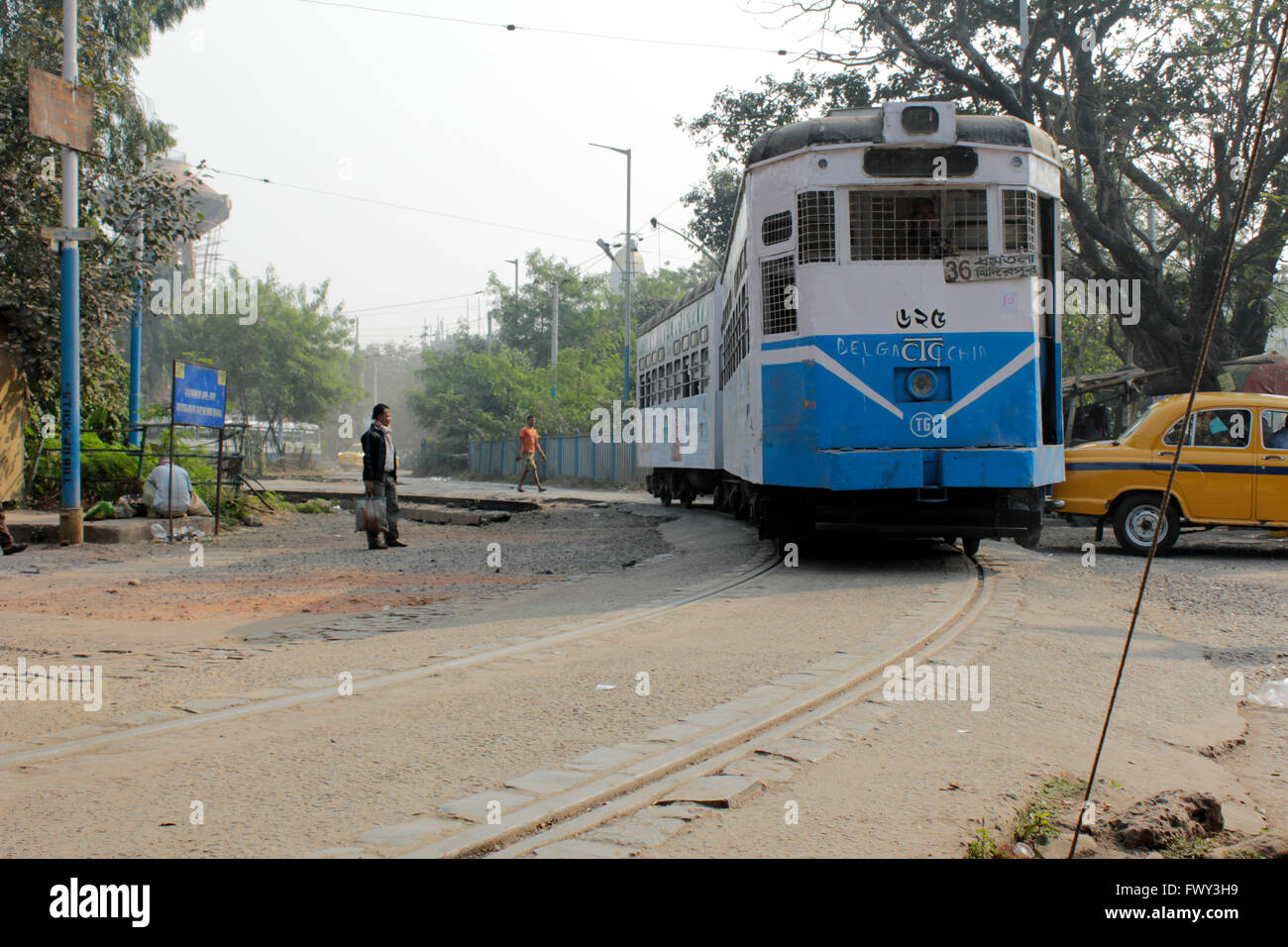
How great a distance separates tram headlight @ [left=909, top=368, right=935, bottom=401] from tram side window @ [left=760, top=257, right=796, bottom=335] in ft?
3.88

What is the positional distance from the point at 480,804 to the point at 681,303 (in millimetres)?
17200

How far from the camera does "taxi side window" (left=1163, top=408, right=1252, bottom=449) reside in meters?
12.2

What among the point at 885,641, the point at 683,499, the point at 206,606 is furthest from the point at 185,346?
the point at 885,641

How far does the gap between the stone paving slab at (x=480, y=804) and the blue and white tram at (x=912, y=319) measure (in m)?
6.22

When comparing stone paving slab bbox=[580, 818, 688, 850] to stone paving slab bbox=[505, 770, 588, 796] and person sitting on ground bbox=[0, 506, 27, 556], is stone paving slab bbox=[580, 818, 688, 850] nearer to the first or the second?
stone paving slab bbox=[505, 770, 588, 796]

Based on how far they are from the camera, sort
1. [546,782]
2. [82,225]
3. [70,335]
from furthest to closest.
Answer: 1. [82,225]
2. [70,335]
3. [546,782]

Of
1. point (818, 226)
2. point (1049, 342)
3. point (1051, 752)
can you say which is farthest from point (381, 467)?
point (1051, 752)

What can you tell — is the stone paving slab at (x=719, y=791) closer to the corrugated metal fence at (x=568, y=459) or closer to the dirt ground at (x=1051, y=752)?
the dirt ground at (x=1051, y=752)

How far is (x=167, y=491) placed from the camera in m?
16.0

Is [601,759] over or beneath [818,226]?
beneath

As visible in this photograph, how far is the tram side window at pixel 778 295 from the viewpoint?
10.1 metres

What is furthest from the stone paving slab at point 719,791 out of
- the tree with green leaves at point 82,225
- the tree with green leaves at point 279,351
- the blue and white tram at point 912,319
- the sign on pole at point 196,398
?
the tree with green leaves at point 279,351

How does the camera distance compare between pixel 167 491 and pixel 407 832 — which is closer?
pixel 407 832

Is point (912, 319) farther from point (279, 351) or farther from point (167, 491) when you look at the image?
point (279, 351)
